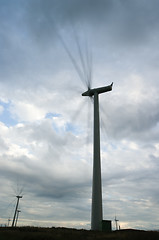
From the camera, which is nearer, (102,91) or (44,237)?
(44,237)

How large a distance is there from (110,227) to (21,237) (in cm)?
1995

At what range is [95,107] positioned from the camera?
51.5 m

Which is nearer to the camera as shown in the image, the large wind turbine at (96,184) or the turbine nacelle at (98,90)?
the large wind turbine at (96,184)

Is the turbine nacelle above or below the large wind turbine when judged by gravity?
above

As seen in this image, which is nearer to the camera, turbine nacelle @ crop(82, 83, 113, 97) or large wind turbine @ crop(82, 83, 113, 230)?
large wind turbine @ crop(82, 83, 113, 230)

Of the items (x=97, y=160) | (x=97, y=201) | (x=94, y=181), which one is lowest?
(x=97, y=201)

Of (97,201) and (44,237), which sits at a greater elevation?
(97,201)

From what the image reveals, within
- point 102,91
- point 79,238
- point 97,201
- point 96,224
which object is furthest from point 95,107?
point 79,238

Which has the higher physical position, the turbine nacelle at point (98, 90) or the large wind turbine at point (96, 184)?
the turbine nacelle at point (98, 90)

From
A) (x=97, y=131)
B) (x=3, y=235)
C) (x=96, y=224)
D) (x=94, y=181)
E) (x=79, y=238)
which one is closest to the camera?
(x=79, y=238)

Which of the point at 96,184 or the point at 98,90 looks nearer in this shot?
the point at 96,184

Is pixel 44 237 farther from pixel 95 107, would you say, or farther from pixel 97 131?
pixel 95 107

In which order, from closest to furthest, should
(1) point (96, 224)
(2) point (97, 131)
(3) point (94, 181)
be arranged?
(1) point (96, 224), (3) point (94, 181), (2) point (97, 131)

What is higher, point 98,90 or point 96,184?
point 98,90
